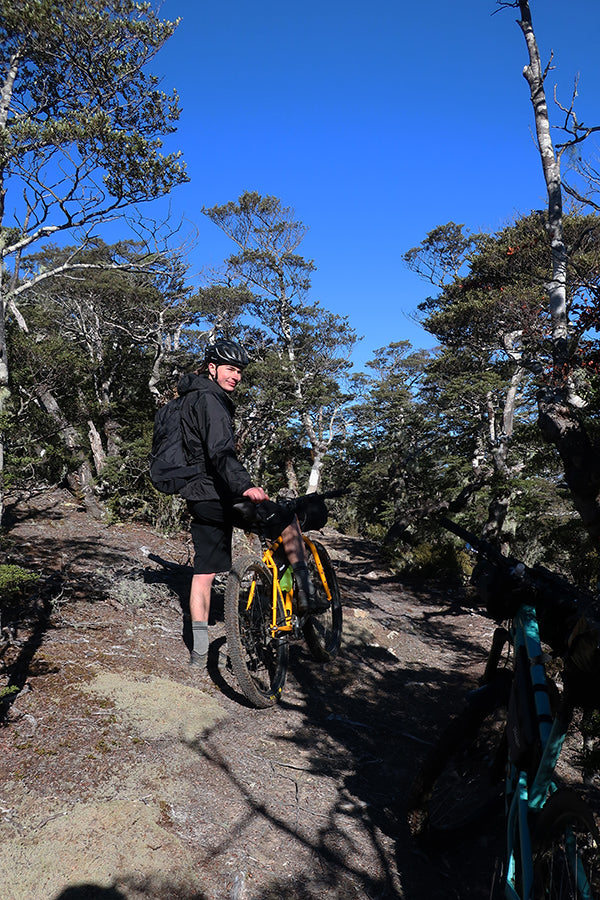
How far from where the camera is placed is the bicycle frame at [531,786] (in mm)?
1620

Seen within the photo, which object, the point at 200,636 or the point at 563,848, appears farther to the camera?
the point at 200,636

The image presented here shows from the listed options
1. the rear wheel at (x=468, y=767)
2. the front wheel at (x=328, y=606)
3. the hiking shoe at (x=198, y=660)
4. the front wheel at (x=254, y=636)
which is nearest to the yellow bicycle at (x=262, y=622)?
the front wheel at (x=254, y=636)

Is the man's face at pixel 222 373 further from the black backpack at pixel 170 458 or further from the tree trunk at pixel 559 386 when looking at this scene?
the tree trunk at pixel 559 386

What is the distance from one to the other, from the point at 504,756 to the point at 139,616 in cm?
303

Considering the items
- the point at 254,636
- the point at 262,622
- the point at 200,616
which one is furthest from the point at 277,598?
the point at 200,616

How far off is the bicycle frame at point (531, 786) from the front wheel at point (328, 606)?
230 cm

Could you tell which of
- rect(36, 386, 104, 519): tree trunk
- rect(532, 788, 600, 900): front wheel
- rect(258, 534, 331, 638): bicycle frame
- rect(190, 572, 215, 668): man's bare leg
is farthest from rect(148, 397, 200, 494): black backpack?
A: rect(36, 386, 104, 519): tree trunk

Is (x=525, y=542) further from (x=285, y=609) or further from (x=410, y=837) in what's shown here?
(x=410, y=837)

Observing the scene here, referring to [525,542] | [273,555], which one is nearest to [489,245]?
[525,542]

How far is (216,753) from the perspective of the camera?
2.75m

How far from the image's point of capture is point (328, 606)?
418 cm

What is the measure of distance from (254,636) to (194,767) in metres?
1.05

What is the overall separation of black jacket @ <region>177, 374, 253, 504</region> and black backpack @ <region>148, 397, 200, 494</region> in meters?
0.04

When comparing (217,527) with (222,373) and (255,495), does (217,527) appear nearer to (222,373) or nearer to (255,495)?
(255,495)
